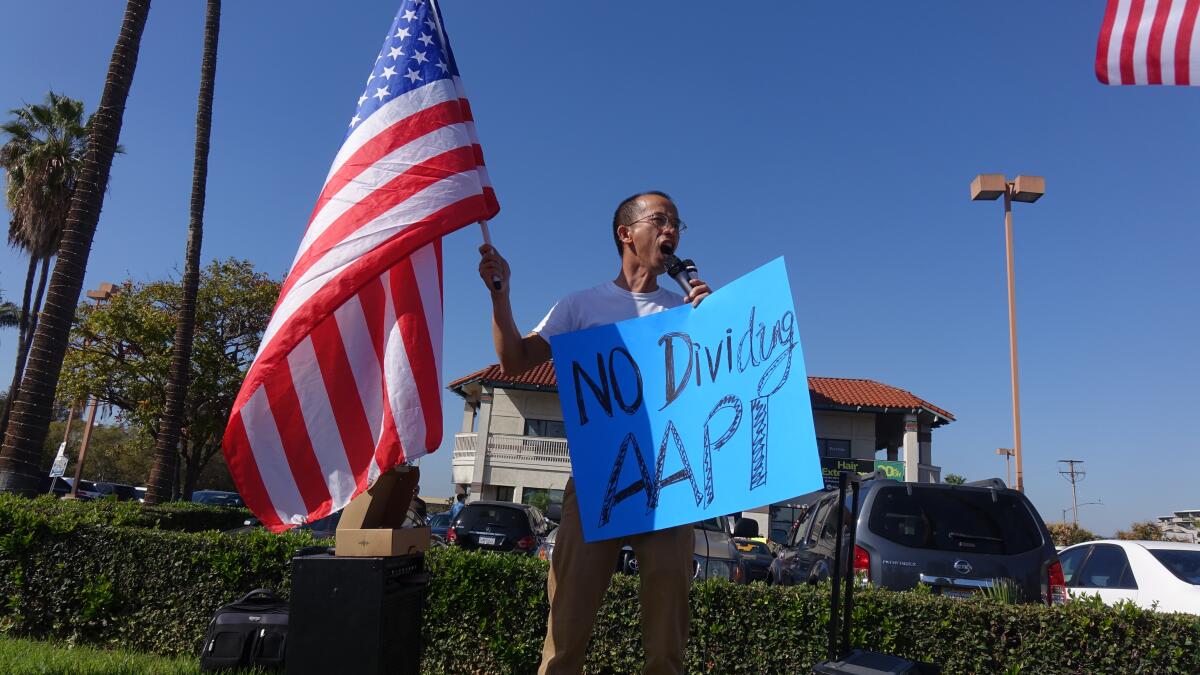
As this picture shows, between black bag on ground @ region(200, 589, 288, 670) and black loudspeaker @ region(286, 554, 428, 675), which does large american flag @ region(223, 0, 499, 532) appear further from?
black bag on ground @ region(200, 589, 288, 670)

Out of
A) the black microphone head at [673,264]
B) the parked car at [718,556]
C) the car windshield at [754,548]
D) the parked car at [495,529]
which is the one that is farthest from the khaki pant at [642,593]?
the car windshield at [754,548]

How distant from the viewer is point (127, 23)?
870 centimetres

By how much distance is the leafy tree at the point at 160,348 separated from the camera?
79.3 ft

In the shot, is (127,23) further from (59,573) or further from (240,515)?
(240,515)

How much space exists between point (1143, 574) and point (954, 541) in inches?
112

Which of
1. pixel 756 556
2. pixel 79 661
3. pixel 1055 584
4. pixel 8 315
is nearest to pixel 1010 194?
pixel 756 556

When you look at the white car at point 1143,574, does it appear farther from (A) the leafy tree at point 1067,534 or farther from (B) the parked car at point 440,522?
(A) the leafy tree at point 1067,534

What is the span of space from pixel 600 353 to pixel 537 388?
2740cm

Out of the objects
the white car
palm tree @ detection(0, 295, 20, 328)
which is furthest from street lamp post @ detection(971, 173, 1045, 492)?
palm tree @ detection(0, 295, 20, 328)

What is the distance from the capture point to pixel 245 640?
429cm

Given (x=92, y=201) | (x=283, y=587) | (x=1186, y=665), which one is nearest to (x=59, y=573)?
(x=283, y=587)

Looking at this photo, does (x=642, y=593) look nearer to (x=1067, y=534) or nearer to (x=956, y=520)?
(x=956, y=520)

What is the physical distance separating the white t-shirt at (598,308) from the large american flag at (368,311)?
68 centimetres

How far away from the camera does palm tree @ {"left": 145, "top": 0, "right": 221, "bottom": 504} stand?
12625 mm
